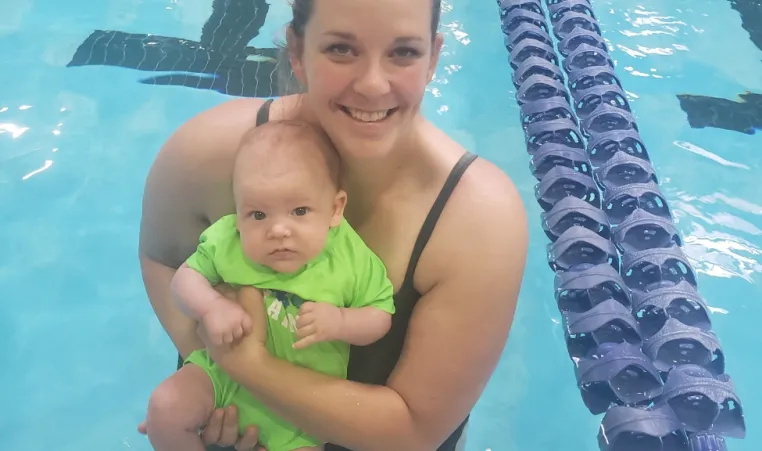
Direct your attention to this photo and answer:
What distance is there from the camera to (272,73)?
3783mm

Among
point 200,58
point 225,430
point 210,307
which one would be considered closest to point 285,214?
point 210,307

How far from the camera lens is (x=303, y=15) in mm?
1251

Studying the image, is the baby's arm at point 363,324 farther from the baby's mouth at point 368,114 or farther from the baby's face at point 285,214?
the baby's mouth at point 368,114

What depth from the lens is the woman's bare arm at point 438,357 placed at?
1.31 m

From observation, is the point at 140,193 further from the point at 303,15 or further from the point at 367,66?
the point at 367,66

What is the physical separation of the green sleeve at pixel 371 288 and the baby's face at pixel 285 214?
0.09 metres

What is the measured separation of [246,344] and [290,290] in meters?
0.13

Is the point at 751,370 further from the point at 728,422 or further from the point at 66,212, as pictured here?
the point at 66,212

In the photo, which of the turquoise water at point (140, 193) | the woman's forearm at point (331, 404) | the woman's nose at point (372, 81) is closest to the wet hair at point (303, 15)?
the woman's nose at point (372, 81)

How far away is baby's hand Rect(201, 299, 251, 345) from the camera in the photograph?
1.29 metres

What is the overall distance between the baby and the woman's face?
112 millimetres

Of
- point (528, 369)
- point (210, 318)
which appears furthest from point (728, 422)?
point (210, 318)

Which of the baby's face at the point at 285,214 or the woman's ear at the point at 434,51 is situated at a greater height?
the woman's ear at the point at 434,51

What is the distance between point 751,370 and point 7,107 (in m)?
3.47
